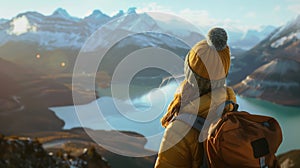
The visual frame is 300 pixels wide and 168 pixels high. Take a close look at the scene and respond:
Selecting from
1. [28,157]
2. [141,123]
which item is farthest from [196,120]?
[141,123]

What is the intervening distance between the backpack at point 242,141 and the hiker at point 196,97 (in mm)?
116

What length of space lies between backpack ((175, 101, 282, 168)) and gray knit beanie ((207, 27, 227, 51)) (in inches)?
14.3

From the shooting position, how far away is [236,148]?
4.17 ft

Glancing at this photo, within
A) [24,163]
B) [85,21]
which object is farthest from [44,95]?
[85,21]

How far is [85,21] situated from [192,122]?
5480 inches

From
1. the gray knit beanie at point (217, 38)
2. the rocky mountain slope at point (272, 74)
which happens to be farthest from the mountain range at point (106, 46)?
the gray knit beanie at point (217, 38)

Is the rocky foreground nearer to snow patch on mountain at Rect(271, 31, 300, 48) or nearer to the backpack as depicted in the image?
the backpack

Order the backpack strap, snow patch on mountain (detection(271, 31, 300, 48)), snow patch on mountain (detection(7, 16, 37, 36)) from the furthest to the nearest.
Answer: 1. snow patch on mountain (detection(7, 16, 37, 36))
2. snow patch on mountain (detection(271, 31, 300, 48))
3. the backpack strap

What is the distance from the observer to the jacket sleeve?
4.73 ft

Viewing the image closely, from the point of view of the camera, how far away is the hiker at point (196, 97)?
1.45m

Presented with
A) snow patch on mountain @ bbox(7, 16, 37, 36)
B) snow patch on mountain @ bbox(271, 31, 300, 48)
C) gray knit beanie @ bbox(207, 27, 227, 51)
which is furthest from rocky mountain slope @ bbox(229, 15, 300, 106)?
snow patch on mountain @ bbox(7, 16, 37, 36)

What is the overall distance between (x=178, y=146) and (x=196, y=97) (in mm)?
263

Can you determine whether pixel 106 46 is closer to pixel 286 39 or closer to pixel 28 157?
pixel 28 157

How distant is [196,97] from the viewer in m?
1.52
